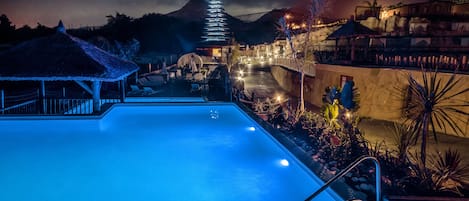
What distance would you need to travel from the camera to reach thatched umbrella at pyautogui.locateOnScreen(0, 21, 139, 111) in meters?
10.2

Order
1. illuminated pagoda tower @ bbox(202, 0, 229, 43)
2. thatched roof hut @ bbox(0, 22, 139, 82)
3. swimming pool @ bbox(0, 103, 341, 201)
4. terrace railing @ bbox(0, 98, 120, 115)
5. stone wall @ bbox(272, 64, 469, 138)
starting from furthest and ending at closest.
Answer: illuminated pagoda tower @ bbox(202, 0, 229, 43) < stone wall @ bbox(272, 64, 469, 138) < terrace railing @ bbox(0, 98, 120, 115) < thatched roof hut @ bbox(0, 22, 139, 82) < swimming pool @ bbox(0, 103, 341, 201)

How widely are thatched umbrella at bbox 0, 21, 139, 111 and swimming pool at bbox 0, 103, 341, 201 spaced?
122 centimetres

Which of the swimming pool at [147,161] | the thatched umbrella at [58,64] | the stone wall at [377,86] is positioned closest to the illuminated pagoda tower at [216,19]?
the stone wall at [377,86]

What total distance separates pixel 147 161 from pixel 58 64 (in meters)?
5.65

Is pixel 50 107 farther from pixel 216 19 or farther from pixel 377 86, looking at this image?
pixel 216 19

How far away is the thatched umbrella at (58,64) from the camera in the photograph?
10156 millimetres

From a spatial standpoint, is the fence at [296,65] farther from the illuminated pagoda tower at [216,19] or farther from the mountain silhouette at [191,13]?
the mountain silhouette at [191,13]

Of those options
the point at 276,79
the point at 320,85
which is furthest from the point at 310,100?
the point at 276,79

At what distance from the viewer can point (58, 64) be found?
10430 millimetres

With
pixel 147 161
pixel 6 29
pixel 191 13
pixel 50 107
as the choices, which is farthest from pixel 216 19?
pixel 147 161

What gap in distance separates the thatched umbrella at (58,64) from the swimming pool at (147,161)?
47.9 inches

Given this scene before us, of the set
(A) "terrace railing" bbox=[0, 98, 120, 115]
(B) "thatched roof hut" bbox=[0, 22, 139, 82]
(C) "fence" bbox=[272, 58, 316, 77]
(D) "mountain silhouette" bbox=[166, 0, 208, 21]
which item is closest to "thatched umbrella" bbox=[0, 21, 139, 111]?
(B) "thatched roof hut" bbox=[0, 22, 139, 82]

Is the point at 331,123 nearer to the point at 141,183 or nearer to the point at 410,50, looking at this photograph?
the point at 141,183

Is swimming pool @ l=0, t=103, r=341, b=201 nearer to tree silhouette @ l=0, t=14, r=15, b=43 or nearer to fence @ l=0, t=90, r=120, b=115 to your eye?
fence @ l=0, t=90, r=120, b=115
